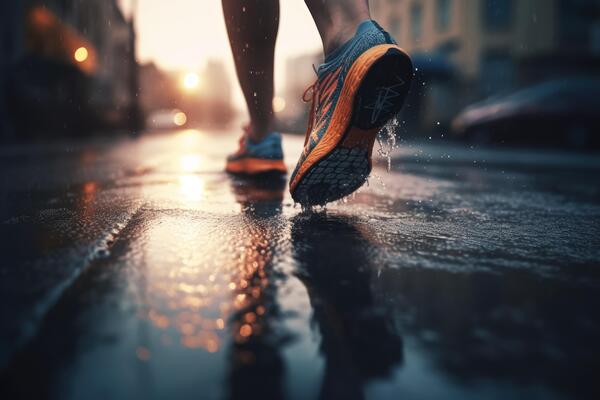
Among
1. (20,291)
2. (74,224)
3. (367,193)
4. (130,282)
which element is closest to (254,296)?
(130,282)

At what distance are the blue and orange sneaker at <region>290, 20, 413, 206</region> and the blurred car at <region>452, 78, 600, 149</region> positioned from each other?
348 inches

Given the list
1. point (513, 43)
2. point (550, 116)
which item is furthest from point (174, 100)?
point (550, 116)

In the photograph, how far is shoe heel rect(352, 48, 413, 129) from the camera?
1444mm

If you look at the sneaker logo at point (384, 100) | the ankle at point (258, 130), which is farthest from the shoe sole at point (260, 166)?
the sneaker logo at point (384, 100)

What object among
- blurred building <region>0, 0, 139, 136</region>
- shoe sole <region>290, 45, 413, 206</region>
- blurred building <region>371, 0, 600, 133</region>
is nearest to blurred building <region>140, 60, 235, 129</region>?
blurred building <region>0, 0, 139, 136</region>

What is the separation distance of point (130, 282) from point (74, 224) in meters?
0.59

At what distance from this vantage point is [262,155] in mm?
2541

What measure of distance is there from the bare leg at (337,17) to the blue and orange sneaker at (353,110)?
0.11ft

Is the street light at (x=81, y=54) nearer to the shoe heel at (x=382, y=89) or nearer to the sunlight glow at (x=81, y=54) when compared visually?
the sunlight glow at (x=81, y=54)

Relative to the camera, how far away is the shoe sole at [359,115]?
145cm

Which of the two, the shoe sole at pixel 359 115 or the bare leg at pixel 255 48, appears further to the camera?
the bare leg at pixel 255 48

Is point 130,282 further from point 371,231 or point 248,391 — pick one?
point 371,231

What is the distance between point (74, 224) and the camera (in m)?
1.41

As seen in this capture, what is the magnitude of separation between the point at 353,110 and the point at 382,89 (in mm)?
104
